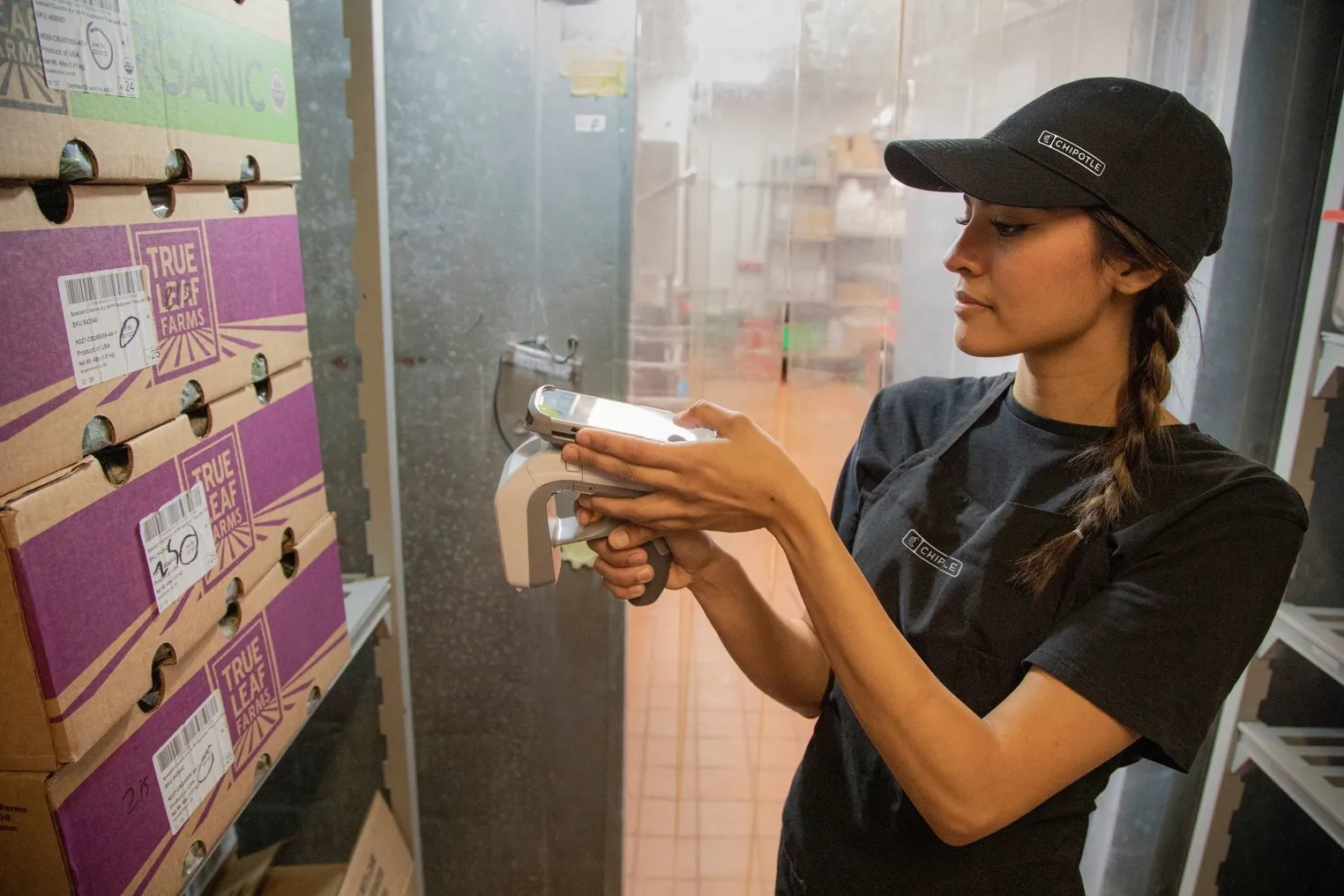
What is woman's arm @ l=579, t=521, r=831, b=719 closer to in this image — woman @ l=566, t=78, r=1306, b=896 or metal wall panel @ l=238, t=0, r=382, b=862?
woman @ l=566, t=78, r=1306, b=896

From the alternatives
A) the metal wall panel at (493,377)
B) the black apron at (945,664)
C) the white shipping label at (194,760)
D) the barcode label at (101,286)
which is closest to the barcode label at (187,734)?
the white shipping label at (194,760)

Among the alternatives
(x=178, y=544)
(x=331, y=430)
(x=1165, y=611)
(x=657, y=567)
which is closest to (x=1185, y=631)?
(x=1165, y=611)

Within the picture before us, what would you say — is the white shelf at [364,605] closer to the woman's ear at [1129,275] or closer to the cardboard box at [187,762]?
the cardboard box at [187,762]

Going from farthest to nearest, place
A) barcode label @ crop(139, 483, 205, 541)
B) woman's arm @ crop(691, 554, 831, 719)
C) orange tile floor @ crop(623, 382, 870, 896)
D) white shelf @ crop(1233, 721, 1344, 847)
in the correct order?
orange tile floor @ crop(623, 382, 870, 896), white shelf @ crop(1233, 721, 1344, 847), woman's arm @ crop(691, 554, 831, 719), barcode label @ crop(139, 483, 205, 541)

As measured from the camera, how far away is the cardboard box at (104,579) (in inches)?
23.6

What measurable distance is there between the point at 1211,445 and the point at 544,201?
113 cm

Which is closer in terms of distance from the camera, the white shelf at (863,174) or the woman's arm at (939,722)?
the woman's arm at (939,722)

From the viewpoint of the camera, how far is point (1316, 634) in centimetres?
144

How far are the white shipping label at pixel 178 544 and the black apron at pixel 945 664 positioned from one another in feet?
2.21

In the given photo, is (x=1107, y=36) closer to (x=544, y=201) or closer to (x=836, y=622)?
(x=544, y=201)

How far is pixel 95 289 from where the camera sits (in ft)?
2.15

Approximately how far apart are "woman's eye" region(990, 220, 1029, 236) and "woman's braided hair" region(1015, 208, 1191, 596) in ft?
0.21

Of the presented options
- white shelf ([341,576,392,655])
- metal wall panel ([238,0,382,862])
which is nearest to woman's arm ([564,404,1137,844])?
white shelf ([341,576,392,655])

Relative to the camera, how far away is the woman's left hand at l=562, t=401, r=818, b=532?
2.62 ft
